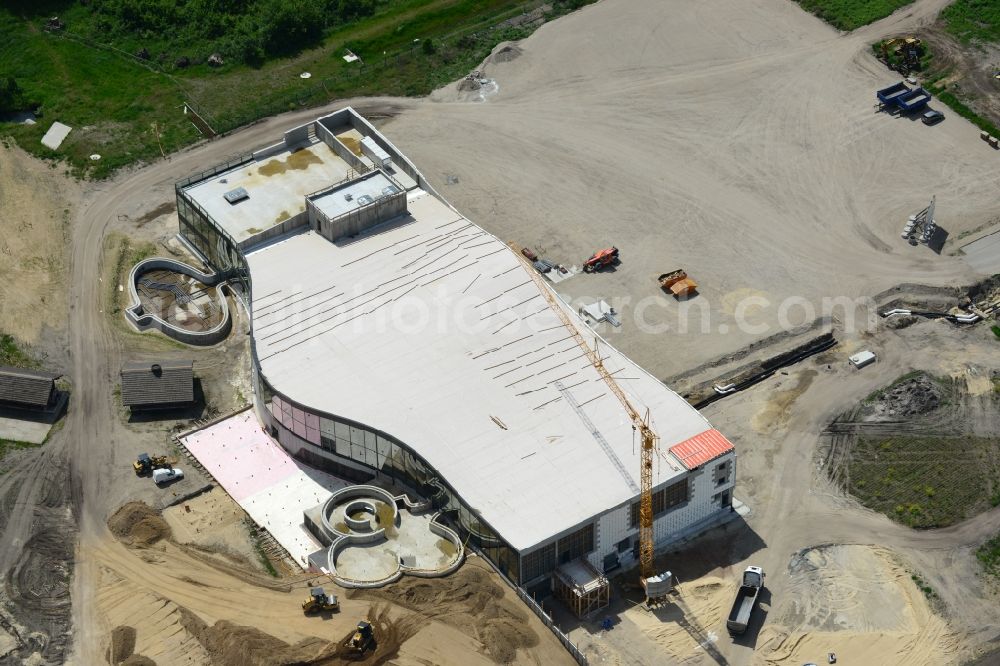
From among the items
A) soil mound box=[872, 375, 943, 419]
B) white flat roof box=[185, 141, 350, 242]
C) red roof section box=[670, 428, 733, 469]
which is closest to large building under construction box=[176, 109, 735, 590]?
red roof section box=[670, 428, 733, 469]

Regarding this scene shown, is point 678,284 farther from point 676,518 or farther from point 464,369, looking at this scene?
point 676,518

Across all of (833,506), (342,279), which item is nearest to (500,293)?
(342,279)

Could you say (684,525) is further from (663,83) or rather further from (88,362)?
(663,83)

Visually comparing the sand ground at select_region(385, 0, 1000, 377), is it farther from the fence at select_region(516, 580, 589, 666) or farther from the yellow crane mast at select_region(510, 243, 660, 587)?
the fence at select_region(516, 580, 589, 666)

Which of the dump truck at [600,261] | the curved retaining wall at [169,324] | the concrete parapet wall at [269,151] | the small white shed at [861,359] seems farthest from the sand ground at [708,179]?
the curved retaining wall at [169,324]

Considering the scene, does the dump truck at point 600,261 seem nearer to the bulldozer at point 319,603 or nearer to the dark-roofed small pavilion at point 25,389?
the bulldozer at point 319,603

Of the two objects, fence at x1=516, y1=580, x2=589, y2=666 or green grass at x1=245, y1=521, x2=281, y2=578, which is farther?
green grass at x1=245, y1=521, x2=281, y2=578
